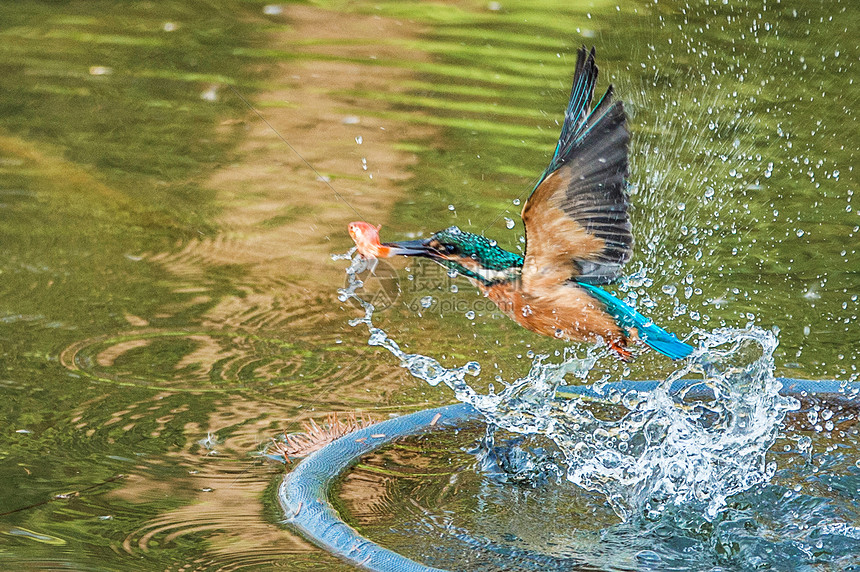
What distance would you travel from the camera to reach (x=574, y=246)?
3.04m

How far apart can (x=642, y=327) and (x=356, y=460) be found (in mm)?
986

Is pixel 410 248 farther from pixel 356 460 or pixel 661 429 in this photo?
pixel 661 429

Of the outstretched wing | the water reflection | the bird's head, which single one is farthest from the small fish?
the water reflection

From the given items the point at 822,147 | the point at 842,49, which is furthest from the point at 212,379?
the point at 842,49

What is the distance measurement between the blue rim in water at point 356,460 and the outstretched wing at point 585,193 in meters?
0.64

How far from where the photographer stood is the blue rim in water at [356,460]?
105 inches

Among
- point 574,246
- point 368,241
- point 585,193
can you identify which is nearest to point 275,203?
point 368,241

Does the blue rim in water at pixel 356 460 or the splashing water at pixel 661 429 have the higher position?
the splashing water at pixel 661 429

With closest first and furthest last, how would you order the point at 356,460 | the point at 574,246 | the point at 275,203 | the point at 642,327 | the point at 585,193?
the point at 585,193 → the point at 574,246 → the point at 356,460 → the point at 642,327 → the point at 275,203

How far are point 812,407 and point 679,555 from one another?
1.10 meters

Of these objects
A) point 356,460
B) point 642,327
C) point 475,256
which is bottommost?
point 356,460

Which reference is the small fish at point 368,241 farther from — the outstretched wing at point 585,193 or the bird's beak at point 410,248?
the outstretched wing at point 585,193

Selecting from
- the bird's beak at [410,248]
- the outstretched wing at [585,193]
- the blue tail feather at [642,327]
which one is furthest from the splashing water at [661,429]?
the outstretched wing at [585,193]

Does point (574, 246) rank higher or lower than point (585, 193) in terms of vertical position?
lower
